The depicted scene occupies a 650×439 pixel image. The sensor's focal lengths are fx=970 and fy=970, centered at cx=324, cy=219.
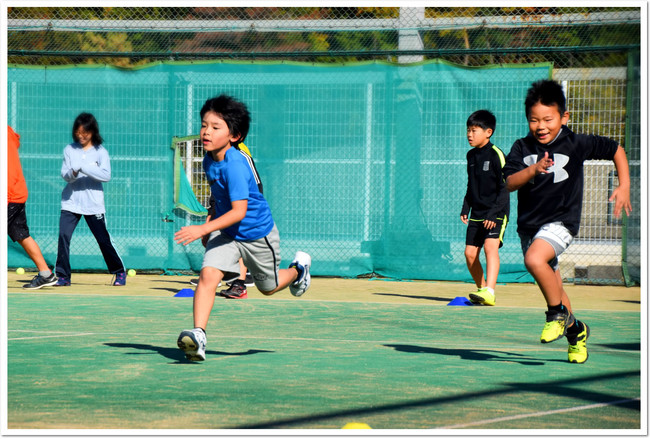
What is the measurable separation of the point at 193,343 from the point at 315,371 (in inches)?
27.3

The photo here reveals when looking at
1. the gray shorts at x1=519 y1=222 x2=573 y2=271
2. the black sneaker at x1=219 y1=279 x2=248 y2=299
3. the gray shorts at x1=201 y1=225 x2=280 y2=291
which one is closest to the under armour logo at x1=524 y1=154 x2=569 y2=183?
the gray shorts at x1=519 y1=222 x2=573 y2=271

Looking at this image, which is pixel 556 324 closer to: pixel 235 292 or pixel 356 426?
pixel 356 426

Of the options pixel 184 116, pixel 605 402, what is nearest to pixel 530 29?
pixel 184 116

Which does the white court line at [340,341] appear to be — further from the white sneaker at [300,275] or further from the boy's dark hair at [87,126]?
the boy's dark hair at [87,126]

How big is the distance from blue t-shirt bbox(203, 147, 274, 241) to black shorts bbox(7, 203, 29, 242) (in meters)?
4.90

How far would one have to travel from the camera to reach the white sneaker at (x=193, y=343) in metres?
5.36

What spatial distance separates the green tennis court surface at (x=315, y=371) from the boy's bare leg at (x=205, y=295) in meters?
0.27

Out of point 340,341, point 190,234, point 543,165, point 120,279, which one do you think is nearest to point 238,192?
point 190,234

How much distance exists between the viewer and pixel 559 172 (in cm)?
586

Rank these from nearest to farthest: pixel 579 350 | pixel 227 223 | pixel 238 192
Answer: pixel 227 223 < pixel 238 192 < pixel 579 350

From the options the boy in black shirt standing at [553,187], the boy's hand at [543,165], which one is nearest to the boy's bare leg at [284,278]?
the boy in black shirt standing at [553,187]

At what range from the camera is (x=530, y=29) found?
481 inches
